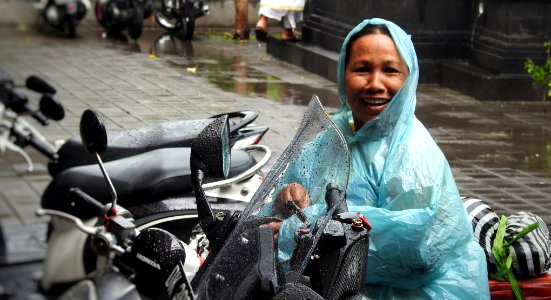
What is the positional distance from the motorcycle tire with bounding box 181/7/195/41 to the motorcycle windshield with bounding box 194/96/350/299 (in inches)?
509

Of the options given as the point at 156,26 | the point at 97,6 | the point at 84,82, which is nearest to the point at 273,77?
the point at 84,82

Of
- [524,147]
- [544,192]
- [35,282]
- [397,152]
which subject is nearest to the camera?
[35,282]

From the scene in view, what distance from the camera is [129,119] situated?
9039mm

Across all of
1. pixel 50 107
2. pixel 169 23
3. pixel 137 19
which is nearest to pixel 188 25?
pixel 169 23

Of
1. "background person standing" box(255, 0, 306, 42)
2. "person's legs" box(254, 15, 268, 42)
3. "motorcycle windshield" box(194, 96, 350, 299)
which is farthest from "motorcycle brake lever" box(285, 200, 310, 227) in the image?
"person's legs" box(254, 15, 268, 42)

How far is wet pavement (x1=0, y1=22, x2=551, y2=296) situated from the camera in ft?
24.8

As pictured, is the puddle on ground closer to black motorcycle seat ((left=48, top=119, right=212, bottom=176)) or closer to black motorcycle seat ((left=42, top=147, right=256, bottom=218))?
black motorcycle seat ((left=48, top=119, right=212, bottom=176))

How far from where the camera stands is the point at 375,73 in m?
3.17

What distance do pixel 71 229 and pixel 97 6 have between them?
1231 millimetres

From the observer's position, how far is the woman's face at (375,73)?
317cm

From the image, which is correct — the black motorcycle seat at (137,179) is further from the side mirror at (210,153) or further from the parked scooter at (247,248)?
the side mirror at (210,153)

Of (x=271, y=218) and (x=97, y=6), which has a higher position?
(x=97, y=6)

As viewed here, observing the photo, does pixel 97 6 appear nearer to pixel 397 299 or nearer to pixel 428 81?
pixel 397 299

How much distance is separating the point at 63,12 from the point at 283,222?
38.8 inches
